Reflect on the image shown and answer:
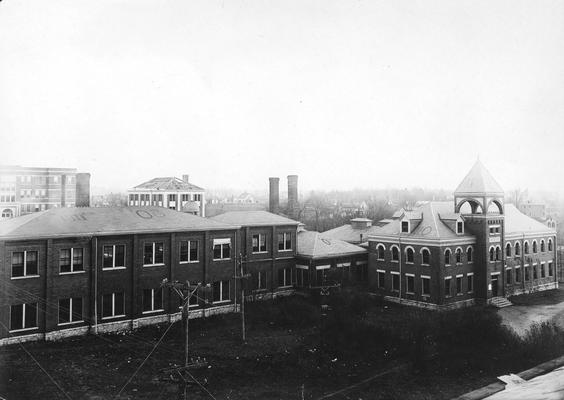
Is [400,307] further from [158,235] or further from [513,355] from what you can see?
[158,235]

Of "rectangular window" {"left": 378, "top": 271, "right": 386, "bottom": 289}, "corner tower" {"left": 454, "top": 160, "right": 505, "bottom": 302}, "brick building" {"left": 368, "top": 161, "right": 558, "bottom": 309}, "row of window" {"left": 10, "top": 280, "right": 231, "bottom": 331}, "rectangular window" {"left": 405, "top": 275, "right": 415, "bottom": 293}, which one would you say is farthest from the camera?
"rectangular window" {"left": 378, "top": 271, "right": 386, "bottom": 289}

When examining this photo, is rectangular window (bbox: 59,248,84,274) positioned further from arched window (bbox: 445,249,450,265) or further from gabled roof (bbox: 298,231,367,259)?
arched window (bbox: 445,249,450,265)

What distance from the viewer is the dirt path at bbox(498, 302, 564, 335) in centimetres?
3221

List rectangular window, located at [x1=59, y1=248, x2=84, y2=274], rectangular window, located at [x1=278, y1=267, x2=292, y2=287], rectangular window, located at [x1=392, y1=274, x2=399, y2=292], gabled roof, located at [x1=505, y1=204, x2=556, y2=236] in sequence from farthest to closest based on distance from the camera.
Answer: gabled roof, located at [x1=505, y1=204, x2=556, y2=236] < rectangular window, located at [x1=278, y1=267, x2=292, y2=287] < rectangular window, located at [x1=392, y1=274, x2=399, y2=292] < rectangular window, located at [x1=59, y1=248, x2=84, y2=274]

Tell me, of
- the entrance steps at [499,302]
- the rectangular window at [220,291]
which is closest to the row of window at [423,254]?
the entrance steps at [499,302]

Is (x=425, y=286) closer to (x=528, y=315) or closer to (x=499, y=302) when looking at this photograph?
(x=499, y=302)

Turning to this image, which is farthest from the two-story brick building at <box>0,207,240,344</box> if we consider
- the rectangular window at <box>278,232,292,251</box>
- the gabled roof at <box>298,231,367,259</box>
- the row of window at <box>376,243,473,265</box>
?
the row of window at <box>376,243,473,265</box>

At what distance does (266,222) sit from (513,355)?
21.8 metres

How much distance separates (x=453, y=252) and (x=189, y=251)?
67.4 feet

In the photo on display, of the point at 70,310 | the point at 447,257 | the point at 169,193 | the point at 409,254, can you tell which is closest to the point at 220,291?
the point at 70,310

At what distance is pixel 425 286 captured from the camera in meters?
37.2

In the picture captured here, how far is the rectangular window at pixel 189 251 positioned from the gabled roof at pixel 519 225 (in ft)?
89.2

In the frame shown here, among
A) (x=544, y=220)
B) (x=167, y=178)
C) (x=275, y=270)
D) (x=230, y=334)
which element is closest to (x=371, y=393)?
(x=230, y=334)

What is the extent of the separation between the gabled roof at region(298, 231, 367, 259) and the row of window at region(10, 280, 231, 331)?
9.32m
